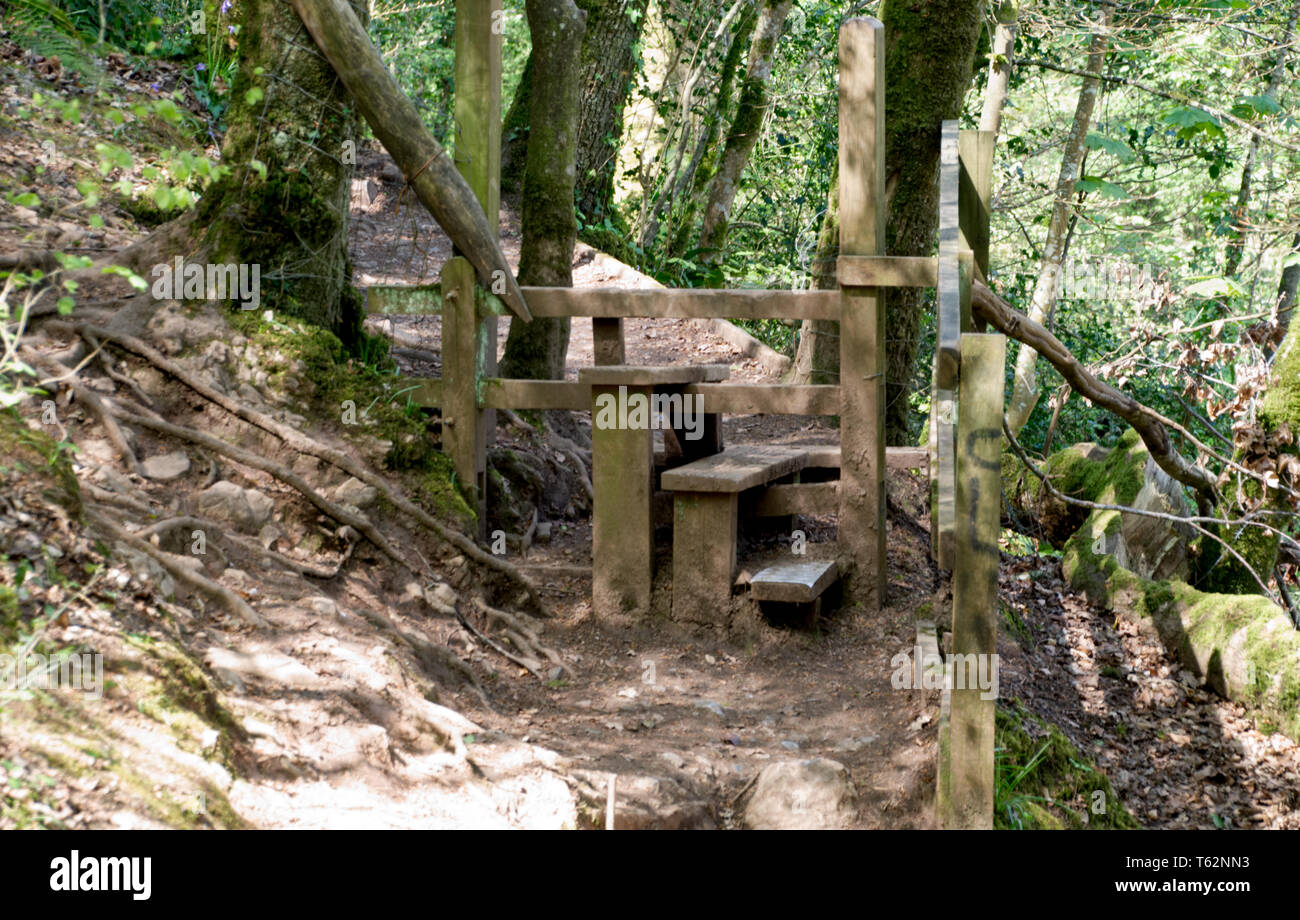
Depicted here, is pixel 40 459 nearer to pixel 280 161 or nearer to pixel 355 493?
pixel 355 493

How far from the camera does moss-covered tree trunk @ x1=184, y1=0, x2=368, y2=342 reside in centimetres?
572

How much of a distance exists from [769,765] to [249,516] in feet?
8.14

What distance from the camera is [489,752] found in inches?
158

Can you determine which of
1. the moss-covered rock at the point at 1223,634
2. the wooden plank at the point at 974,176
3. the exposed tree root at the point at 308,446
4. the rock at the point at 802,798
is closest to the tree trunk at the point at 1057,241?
the moss-covered rock at the point at 1223,634

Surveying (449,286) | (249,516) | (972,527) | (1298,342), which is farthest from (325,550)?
(1298,342)

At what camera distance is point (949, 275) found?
4.34 metres

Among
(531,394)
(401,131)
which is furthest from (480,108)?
(531,394)

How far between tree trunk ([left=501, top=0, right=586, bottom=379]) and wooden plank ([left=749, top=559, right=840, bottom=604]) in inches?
102

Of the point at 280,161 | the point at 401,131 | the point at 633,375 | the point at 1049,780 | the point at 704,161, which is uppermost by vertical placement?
the point at 704,161

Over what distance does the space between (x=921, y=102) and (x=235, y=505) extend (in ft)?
16.3

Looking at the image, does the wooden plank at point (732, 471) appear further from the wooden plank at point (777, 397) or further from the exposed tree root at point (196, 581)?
the exposed tree root at point (196, 581)

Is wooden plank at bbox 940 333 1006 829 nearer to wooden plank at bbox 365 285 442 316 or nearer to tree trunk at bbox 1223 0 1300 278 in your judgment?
wooden plank at bbox 365 285 442 316

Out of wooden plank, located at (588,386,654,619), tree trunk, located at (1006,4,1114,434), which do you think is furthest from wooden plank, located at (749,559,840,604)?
tree trunk, located at (1006,4,1114,434)

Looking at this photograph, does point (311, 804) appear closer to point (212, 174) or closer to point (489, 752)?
point (489, 752)
